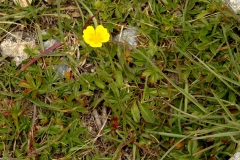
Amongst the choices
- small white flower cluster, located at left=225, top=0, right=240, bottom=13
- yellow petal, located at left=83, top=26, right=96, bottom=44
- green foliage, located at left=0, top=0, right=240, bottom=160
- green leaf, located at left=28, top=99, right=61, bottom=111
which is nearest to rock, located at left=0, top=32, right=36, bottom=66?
green foliage, located at left=0, top=0, right=240, bottom=160

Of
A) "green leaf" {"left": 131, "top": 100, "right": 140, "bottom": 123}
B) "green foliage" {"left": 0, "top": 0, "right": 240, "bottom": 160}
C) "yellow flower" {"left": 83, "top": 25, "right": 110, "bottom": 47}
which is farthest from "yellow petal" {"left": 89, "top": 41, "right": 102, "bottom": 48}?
"green leaf" {"left": 131, "top": 100, "right": 140, "bottom": 123}

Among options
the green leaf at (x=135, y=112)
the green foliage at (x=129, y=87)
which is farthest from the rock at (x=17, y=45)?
the green leaf at (x=135, y=112)

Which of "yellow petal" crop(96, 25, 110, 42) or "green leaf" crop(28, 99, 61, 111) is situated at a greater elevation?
"yellow petal" crop(96, 25, 110, 42)

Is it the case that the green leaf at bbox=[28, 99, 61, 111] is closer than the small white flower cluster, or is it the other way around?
the green leaf at bbox=[28, 99, 61, 111]

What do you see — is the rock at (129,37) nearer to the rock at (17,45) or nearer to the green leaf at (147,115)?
the green leaf at (147,115)

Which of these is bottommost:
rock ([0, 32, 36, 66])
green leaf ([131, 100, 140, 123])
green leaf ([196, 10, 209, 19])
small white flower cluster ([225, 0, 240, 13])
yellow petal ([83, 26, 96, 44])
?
green leaf ([131, 100, 140, 123])

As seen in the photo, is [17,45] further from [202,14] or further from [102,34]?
[202,14]

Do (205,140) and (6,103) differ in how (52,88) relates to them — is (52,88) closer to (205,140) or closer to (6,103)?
(6,103)

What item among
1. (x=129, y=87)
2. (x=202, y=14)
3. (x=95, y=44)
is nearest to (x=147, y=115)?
(x=129, y=87)

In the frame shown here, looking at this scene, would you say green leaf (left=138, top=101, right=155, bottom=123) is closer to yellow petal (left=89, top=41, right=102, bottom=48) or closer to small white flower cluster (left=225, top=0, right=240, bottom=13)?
yellow petal (left=89, top=41, right=102, bottom=48)
